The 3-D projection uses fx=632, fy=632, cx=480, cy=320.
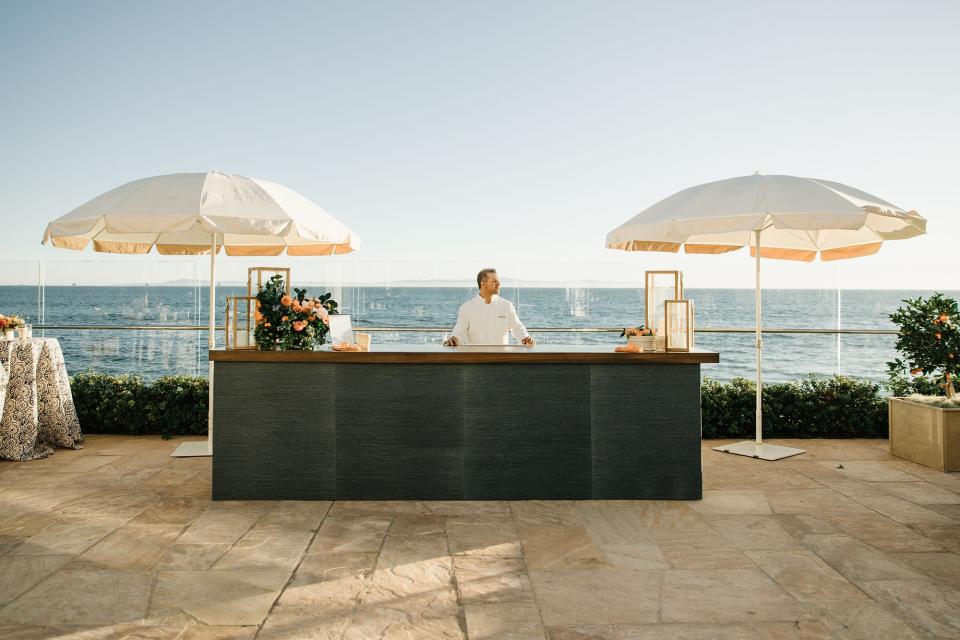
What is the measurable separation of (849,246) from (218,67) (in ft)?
35.2

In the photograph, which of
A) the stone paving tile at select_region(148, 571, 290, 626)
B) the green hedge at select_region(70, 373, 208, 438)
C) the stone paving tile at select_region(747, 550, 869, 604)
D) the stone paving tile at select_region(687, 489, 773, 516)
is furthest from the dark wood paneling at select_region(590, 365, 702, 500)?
the green hedge at select_region(70, 373, 208, 438)

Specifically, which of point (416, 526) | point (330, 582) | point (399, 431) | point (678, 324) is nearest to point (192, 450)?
point (399, 431)

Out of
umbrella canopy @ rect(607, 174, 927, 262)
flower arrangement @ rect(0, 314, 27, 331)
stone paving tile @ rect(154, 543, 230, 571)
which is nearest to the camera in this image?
stone paving tile @ rect(154, 543, 230, 571)

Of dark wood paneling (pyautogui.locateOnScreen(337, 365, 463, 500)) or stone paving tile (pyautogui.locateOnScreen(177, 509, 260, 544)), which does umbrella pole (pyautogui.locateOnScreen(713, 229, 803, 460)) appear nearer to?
dark wood paneling (pyautogui.locateOnScreen(337, 365, 463, 500))

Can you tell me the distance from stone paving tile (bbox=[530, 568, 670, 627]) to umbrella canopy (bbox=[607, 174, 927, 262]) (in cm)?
265

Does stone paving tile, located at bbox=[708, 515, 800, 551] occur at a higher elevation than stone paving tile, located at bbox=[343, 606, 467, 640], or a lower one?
lower

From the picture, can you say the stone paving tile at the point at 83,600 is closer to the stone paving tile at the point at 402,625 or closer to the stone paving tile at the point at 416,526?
the stone paving tile at the point at 402,625

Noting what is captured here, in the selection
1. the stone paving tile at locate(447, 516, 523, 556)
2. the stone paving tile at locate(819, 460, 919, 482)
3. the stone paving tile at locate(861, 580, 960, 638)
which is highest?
the stone paving tile at locate(819, 460, 919, 482)

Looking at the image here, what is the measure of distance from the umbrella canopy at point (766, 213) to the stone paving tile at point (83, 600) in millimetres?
3895

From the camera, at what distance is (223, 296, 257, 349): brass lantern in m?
4.15

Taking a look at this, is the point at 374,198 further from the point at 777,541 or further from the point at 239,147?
the point at 777,541

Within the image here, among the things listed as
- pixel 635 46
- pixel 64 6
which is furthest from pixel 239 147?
pixel 635 46

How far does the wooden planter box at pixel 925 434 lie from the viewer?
498cm

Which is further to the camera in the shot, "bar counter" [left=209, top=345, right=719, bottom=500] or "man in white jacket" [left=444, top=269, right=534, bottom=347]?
"man in white jacket" [left=444, top=269, right=534, bottom=347]
